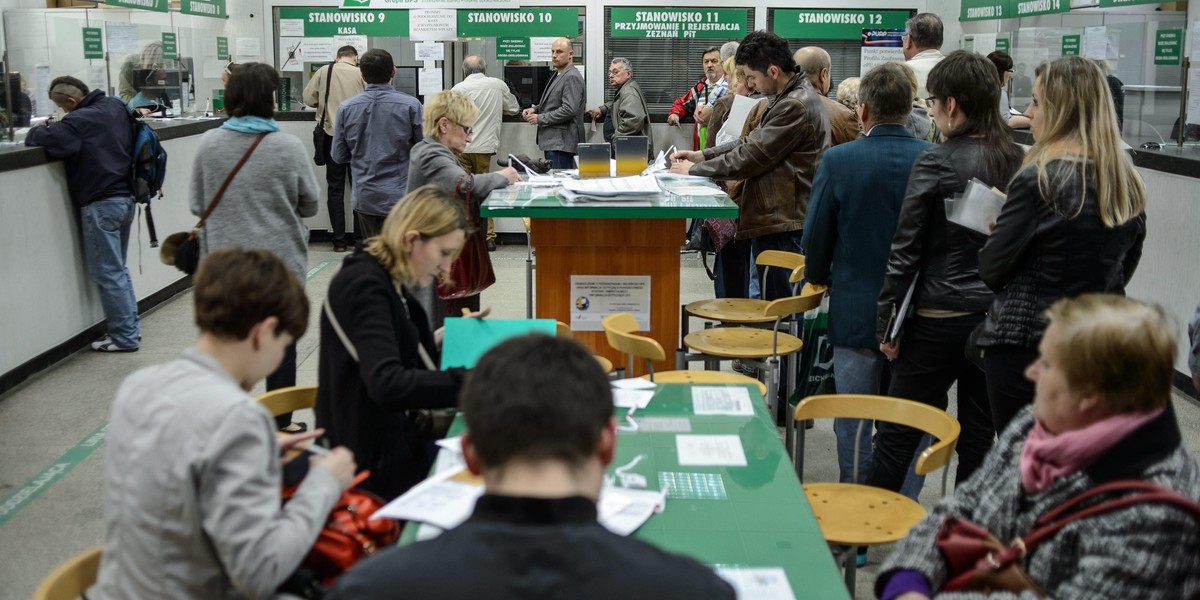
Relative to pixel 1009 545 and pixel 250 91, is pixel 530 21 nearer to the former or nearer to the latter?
pixel 250 91

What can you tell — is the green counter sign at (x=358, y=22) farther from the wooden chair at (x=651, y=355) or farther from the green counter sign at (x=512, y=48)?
the wooden chair at (x=651, y=355)

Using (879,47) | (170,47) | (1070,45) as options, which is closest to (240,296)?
(1070,45)

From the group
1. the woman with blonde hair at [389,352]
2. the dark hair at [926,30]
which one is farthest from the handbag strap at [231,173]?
the dark hair at [926,30]

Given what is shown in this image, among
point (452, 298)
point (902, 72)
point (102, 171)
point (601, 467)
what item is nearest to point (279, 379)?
point (452, 298)

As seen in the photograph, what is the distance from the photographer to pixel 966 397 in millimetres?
3562

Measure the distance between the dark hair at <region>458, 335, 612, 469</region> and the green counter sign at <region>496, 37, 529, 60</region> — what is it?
349 inches

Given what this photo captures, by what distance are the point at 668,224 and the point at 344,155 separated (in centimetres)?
364

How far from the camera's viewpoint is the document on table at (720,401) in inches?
117

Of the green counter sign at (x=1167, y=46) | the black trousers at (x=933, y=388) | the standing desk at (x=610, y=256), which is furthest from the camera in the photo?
the green counter sign at (x=1167, y=46)

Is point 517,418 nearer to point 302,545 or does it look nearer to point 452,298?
point 302,545

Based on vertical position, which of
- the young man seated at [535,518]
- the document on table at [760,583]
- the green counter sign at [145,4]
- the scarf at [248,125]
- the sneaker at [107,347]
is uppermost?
the green counter sign at [145,4]

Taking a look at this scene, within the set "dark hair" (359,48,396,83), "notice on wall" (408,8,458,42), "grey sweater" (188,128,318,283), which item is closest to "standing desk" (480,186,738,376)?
"grey sweater" (188,128,318,283)

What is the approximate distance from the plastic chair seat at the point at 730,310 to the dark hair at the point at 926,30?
2.64m

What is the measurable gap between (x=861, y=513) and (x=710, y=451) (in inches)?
24.1
